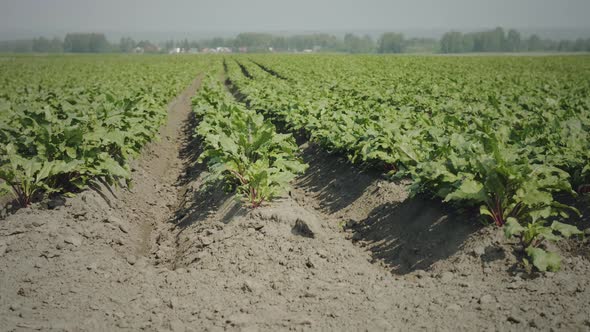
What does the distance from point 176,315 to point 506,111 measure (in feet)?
28.7

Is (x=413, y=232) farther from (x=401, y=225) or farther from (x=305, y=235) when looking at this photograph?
(x=305, y=235)

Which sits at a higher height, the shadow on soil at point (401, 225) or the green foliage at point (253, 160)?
the green foliage at point (253, 160)

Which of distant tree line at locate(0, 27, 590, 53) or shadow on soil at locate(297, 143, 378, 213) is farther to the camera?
distant tree line at locate(0, 27, 590, 53)

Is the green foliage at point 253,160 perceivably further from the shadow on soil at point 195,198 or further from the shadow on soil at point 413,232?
the shadow on soil at point 413,232

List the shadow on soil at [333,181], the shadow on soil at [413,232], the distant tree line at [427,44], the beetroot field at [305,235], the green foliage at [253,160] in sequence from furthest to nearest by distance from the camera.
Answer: the distant tree line at [427,44]
the shadow on soil at [333,181]
the green foliage at [253,160]
the shadow on soil at [413,232]
the beetroot field at [305,235]

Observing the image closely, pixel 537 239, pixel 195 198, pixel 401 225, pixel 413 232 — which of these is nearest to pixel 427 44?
pixel 195 198

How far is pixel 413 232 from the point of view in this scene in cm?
544

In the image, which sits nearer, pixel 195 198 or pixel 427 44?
pixel 195 198

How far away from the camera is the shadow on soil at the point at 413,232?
491cm

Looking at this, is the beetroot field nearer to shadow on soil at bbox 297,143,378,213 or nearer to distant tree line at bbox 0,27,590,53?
shadow on soil at bbox 297,143,378,213

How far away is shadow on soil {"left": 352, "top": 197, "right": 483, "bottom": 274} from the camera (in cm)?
491

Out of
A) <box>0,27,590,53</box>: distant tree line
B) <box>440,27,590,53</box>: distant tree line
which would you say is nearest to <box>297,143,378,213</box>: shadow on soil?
<box>0,27,590,53</box>: distant tree line

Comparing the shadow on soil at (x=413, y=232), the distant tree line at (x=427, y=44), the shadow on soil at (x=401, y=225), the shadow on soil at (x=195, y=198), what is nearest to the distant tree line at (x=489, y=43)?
the distant tree line at (x=427, y=44)

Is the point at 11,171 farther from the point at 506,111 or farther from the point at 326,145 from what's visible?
the point at 506,111
